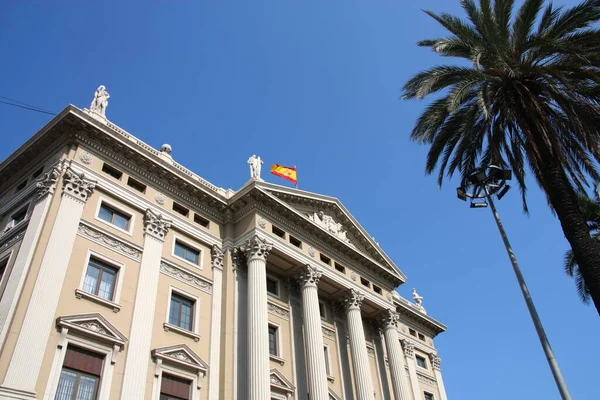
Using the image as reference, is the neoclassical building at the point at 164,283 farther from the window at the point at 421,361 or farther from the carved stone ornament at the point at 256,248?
the window at the point at 421,361

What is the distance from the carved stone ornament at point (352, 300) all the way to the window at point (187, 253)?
10.3 meters

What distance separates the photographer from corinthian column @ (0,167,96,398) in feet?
55.9

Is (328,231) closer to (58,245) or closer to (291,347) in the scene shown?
(291,347)

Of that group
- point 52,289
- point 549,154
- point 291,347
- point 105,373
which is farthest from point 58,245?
point 549,154

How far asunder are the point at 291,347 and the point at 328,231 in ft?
25.7

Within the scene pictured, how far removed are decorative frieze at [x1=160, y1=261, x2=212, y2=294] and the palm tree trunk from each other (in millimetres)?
16589

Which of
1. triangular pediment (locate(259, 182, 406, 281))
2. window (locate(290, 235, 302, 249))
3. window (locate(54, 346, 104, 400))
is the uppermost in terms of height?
triangular pediment (locate(259, 182, 406, 281))

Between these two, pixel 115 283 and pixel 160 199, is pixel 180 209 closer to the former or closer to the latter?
pixel 160 199

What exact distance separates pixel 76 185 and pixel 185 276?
22.4ft

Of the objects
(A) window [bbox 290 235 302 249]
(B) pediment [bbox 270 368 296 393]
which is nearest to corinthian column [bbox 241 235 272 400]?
(B) pediment [bbox 270 368 296 393]

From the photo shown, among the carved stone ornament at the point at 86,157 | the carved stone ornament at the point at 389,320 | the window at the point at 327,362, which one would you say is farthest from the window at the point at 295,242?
the carved stone ornament at the point at 86,157

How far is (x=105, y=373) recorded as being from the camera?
19.7 meters

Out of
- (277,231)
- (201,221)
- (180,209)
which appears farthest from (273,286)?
(180,209)

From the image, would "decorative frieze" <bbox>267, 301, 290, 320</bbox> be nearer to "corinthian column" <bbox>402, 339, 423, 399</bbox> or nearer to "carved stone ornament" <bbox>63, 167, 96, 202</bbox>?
"carved stone ornament" <bbox>63, 167, 96, 202</bbox>
